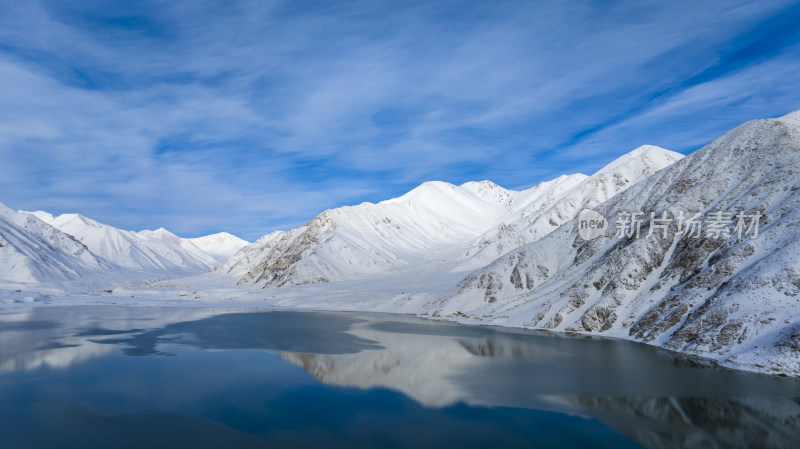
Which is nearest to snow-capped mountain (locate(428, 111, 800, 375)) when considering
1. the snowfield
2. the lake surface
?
the snowfield

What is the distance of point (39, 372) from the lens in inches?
1318

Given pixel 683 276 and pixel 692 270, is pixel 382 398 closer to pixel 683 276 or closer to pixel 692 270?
pixel 683 276

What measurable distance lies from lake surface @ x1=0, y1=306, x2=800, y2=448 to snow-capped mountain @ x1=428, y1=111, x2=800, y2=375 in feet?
17.4

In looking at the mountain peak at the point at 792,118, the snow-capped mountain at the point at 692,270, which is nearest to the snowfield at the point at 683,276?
the snow-capped mountain at the point at 692,270

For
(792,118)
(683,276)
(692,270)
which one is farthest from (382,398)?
(792,118)

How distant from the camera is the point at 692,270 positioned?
176 ft

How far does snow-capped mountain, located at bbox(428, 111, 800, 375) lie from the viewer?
38594 mm

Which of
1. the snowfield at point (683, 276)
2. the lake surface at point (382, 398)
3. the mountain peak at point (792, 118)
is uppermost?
the mountain peak at point (792, 118)

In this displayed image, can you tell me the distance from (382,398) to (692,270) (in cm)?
4370

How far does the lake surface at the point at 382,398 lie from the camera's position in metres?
21.2

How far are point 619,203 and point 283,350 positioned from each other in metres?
74.8

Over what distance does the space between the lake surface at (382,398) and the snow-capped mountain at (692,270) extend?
5.30 meters

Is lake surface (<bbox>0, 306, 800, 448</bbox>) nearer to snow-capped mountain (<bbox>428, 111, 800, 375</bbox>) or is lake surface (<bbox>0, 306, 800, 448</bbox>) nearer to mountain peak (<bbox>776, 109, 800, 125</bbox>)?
snow-capped mountain (<bbox>428, 111, 800, 375</bbox>)

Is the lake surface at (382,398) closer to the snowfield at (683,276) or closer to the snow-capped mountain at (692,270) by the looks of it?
the snowfield at (683,276)
